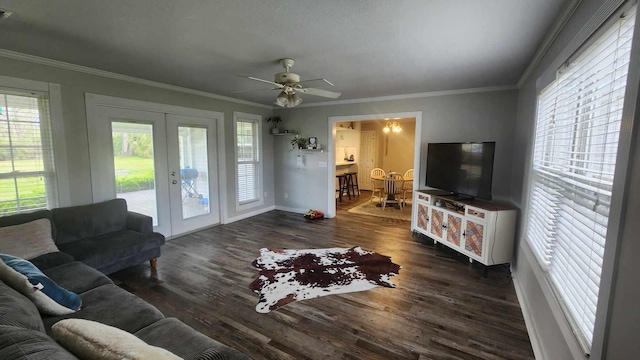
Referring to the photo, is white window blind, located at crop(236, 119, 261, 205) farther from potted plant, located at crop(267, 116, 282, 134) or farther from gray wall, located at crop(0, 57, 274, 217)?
gray wall, located at crop(0, 57, 274, 217)

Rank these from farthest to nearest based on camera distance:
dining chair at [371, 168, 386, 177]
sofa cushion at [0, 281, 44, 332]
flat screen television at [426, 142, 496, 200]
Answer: dining chair at [371, 168, 386, 177] → flat screen television at [426, 142, 496, 200] → sofa cushion at [0, 281, 44, 332]

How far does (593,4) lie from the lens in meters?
1.51

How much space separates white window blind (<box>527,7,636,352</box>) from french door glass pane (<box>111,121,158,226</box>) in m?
4.66

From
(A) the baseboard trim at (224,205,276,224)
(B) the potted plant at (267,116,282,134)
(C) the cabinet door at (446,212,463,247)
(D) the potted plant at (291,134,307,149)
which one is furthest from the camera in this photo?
(B) the potted plant at (267,116,282,134)

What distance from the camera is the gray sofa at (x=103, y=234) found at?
2736 mm

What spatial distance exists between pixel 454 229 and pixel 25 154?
4.98m

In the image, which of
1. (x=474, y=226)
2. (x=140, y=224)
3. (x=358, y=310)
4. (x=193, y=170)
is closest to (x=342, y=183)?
(x=193, y=170)

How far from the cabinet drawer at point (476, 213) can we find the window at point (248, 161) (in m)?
4.06

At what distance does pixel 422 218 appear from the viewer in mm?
4266

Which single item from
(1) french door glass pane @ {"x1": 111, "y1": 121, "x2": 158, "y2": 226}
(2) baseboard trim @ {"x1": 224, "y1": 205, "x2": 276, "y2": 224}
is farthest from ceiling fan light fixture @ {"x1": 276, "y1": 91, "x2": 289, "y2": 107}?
(2) baseboard trim @ {"x1": 224, "y1": 205, "x2": 276, "y2": 224}

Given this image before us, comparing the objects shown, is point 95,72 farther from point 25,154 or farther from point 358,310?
point 358,310

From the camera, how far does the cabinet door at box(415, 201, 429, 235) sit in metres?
4.15

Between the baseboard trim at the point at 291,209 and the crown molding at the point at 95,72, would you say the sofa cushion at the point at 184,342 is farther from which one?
the baseboard trim at the point at 291,209

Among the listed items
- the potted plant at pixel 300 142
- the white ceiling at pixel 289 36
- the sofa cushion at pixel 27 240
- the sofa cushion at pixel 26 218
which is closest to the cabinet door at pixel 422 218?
the white ceiling at pixel 289 36
